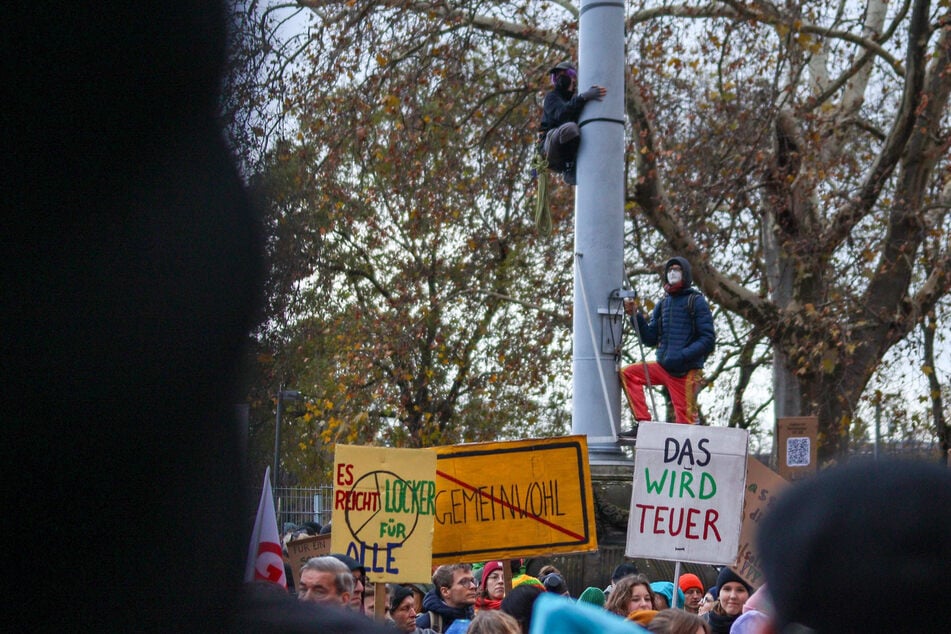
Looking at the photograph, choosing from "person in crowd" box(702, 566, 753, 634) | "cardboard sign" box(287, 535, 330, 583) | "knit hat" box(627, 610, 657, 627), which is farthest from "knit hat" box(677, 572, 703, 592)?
Result: "knit hat" box(627, 610, 657, 627)

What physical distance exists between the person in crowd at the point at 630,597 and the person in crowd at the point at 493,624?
154 cm

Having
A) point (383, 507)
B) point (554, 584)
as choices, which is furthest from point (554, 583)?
point (383, 507)

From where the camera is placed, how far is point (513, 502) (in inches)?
248

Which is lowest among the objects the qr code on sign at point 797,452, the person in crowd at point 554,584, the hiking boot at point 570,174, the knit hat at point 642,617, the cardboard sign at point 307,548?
the person in crowd at point 554,584

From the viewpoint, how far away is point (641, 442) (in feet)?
20.3

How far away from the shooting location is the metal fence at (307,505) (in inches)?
481

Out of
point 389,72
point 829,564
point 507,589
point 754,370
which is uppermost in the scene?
point 389,72

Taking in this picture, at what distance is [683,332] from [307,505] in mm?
5942

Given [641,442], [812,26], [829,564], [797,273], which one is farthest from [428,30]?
[829,564]

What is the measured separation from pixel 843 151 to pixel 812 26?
10.6ft

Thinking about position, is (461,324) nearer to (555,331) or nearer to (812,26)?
(555,331)

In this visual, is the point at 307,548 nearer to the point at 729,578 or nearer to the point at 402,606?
the point at 402,606

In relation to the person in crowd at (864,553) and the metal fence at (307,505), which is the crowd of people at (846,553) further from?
the metal fence at (307,505)

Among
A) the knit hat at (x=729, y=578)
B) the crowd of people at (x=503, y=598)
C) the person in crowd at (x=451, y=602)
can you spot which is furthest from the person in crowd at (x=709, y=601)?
the person in crowd at (x=451, y=602)
